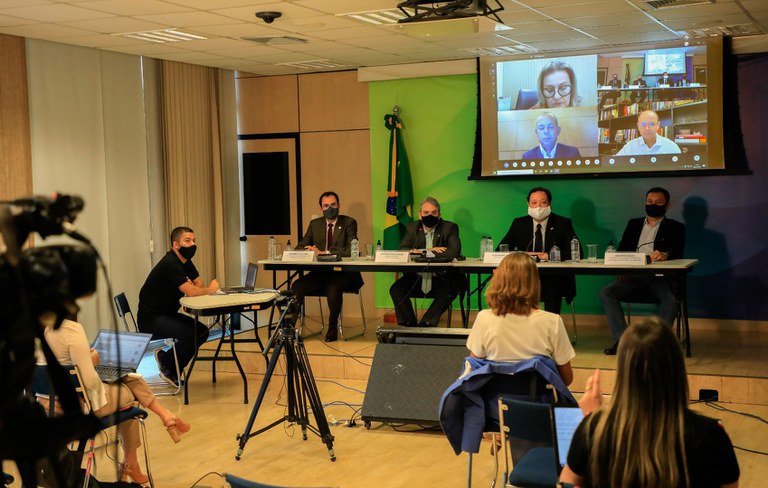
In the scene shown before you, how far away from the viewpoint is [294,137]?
9891 mm

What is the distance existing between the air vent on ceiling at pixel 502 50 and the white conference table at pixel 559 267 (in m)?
2.21

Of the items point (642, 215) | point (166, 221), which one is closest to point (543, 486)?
point (642, 215)

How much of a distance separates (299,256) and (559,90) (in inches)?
119

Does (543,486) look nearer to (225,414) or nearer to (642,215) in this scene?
(225,414)

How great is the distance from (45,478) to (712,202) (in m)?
6.32

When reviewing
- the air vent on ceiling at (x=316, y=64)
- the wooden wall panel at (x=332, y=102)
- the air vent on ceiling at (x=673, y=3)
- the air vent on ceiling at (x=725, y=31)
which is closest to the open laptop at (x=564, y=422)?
the air vent on ceiling at (x=673, y=3)

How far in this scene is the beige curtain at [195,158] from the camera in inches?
354

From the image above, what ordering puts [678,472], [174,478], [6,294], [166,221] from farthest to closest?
[166,221] → [174,478] → [678,472] → [6,294]

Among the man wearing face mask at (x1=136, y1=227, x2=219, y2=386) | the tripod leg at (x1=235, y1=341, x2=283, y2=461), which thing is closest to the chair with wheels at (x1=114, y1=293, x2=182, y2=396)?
the man wearing face mask at (x1=136, y1=227, x2=219, y2=386)

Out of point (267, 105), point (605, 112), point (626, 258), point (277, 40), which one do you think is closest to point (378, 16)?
point (277, 40)

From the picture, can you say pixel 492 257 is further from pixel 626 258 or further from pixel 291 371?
pixel 291 371

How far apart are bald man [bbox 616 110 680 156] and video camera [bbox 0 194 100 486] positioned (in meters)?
7.43

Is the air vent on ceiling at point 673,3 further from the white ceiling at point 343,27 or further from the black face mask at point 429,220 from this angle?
the black face mask at point 429,220

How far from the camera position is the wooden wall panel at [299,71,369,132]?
31.5ft
